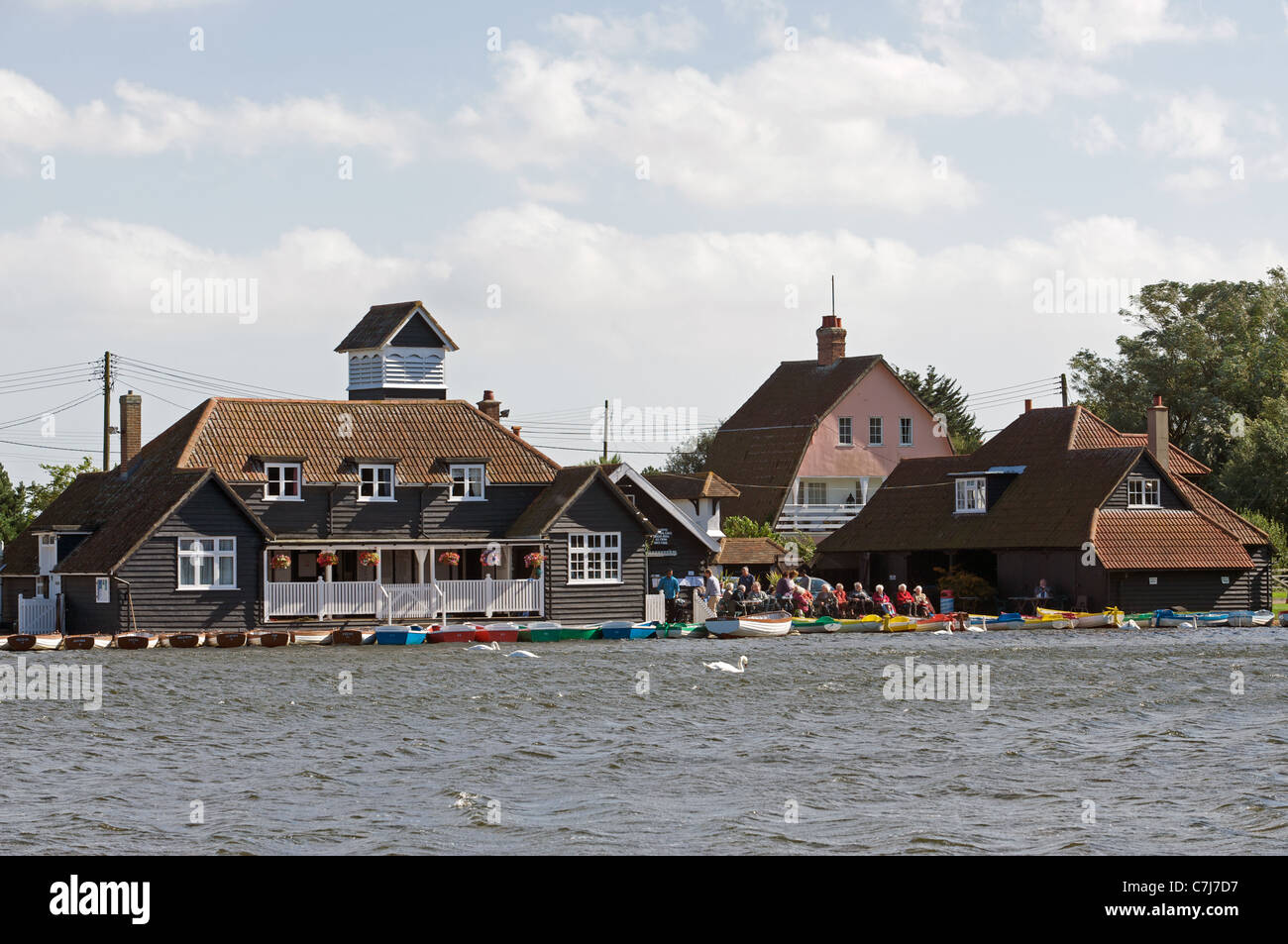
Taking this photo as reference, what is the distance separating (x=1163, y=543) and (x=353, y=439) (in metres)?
28.0

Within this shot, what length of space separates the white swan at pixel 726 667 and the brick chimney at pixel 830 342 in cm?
4409

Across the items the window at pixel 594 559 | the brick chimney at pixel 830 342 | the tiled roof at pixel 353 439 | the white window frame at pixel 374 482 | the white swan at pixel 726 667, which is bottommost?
the white swan at pixel 726 667

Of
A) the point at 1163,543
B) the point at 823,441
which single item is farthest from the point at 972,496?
the point at 823,441

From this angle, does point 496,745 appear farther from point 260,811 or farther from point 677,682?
point 677,682

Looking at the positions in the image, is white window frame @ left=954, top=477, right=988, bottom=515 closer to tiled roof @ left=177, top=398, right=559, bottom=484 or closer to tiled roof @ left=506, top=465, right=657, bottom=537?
tiled roof @ left=506, top=465, right=657, bottom=537

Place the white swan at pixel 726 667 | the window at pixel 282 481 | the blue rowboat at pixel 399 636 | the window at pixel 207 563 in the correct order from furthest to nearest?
the window at pixel 282 481 → the window at pixel 207 563 → the blue rowboat at pixel 399 636 → the white swan at pixel 726 667

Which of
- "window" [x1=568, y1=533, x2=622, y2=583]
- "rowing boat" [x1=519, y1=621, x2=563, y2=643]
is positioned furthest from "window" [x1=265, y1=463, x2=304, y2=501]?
"window" [x1=568, y1=533, x2=622, y2=583]

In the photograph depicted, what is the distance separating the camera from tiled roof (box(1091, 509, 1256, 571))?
195 feet

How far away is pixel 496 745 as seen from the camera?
26.9 metres

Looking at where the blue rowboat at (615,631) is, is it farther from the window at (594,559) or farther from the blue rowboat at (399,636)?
the blue rowboat at (399,636)

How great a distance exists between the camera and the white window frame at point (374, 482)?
180ft

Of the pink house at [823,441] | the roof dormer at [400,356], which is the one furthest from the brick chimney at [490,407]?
the pink house at [823,441]

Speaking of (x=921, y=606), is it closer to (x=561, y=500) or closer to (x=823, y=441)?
(x=561, y=500)

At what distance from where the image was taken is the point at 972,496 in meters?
66.8
